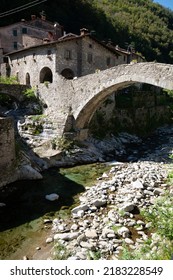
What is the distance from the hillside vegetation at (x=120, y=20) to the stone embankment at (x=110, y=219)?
32.1 m

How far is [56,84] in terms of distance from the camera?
17.8 meters

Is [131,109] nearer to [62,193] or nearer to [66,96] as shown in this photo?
[66,96]

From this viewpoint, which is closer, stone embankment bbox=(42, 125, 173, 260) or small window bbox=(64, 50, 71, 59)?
stone embankment bbox=(42, 125, 173, 260)

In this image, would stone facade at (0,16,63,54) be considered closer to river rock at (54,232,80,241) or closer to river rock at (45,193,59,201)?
river rock at (45,193,59,201)

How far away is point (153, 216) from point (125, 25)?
211ft

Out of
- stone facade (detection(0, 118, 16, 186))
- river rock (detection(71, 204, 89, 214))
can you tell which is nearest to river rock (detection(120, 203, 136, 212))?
river rock (detection(71, 204, 89, 214))

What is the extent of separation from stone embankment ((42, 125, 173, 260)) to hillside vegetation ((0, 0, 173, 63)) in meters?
32.1

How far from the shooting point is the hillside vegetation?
1625 inches

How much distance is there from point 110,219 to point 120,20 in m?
65.4

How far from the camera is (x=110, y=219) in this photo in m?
7.94

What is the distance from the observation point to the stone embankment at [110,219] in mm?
6543

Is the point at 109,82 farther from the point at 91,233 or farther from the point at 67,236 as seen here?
the point at 67,236
